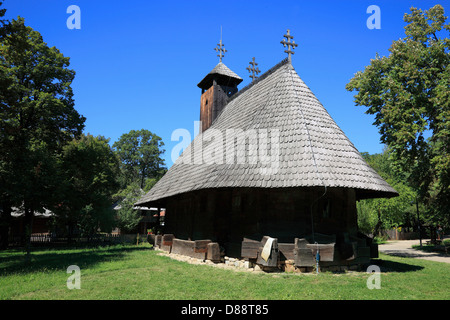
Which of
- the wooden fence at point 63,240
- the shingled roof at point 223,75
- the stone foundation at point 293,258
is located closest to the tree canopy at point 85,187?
the wooden fence at point 63,240

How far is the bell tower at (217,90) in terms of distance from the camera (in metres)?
19.9

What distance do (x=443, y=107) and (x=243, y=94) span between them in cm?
1061

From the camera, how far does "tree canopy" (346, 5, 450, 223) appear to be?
15273 mm

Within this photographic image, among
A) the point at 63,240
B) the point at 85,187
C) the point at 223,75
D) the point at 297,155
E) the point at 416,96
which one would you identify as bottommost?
the point at 63,240

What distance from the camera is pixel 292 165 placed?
9.08 metres

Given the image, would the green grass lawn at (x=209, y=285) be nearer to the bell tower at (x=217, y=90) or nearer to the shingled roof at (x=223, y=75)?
→ the bell tower at (x=217, y=90)

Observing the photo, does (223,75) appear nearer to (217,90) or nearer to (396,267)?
(217,90)

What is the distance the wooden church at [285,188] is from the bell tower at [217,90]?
7562 mm

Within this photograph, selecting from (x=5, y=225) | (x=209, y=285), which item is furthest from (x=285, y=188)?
(x=5, y=225)

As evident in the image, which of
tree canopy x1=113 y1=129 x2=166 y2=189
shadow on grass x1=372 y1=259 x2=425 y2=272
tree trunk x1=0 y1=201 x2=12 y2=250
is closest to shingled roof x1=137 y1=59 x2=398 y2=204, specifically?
shadow on grass x1=372 y1=259 x2=425 y2=272

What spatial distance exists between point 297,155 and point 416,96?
11.4 metres

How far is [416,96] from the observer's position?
16.1 m
